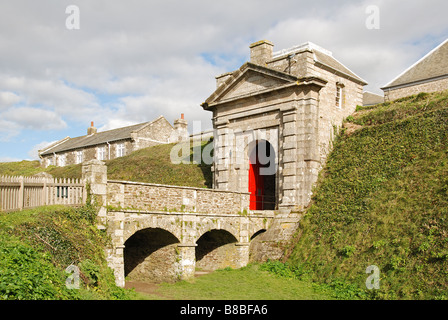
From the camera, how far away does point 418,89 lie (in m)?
24.2

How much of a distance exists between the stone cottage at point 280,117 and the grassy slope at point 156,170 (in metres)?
2.24

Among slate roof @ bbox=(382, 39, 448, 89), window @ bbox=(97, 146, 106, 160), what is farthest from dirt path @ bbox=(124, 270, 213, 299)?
window @ bbox=(97, 146, 106, 160)

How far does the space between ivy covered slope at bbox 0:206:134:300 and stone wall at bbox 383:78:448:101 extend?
64.4 feet

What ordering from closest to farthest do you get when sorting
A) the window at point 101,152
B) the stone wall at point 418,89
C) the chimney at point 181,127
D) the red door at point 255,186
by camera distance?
1. the red door at point 255,186
2. the stone wall at point 418,89
3. the window at point 101,152
4. the chimney at point 181,127

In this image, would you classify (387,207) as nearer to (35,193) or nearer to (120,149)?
(35,193)

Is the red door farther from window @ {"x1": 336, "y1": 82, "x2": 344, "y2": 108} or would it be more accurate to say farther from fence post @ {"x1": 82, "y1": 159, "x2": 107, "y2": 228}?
fence post @ {"x1": 82, "y1": 159, "x2": 107, "y2": 228}

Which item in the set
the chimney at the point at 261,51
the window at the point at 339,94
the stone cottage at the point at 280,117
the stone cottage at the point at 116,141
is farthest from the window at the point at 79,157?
the window at the point at 339,94

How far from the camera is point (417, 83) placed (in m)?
24.2

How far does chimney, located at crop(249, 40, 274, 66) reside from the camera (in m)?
20.5

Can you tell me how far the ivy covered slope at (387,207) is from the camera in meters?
12.0

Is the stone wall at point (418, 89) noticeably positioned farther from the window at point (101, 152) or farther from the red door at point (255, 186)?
the window at point (101, 152)

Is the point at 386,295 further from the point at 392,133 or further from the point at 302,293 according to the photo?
the point at 392,133

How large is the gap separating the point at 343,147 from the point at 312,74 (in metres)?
3.57

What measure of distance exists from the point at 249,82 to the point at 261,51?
1.71m
